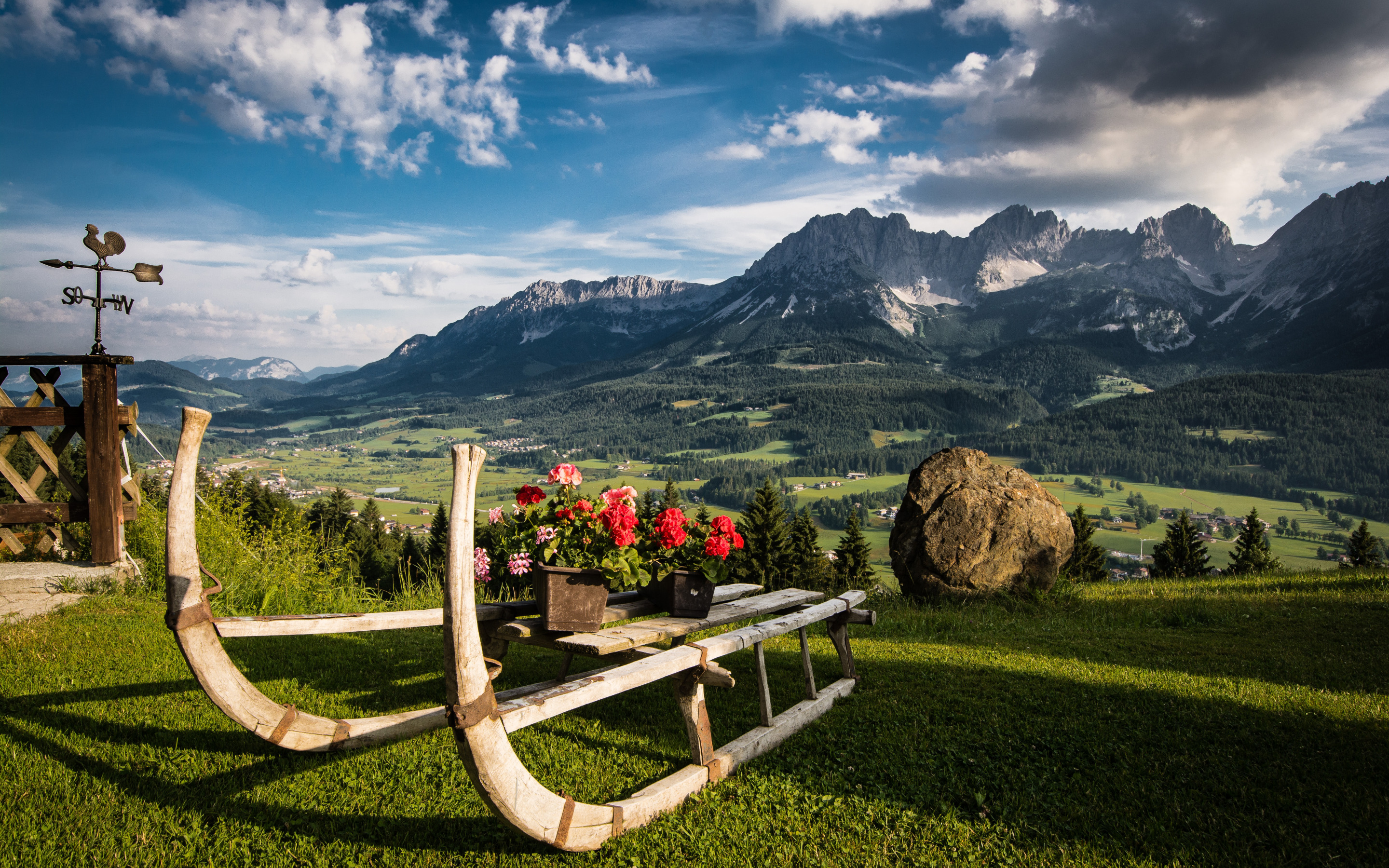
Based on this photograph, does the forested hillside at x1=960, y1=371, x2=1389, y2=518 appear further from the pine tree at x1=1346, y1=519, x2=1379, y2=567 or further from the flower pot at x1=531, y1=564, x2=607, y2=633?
the flower pot at x1=531, y1=564, x2=607, y2=633

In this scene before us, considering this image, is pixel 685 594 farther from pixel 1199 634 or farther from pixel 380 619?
pixel 1199 634

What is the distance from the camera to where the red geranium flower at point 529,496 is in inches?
175

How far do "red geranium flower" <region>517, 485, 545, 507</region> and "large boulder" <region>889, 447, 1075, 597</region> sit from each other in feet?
27.9

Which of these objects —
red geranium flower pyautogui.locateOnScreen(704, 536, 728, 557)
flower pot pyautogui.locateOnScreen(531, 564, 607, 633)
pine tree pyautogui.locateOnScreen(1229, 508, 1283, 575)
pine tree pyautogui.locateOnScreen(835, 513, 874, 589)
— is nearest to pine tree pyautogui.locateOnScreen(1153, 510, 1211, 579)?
pine tree pyautogui.locateOnScreen(1229, 508, 1283, 575)

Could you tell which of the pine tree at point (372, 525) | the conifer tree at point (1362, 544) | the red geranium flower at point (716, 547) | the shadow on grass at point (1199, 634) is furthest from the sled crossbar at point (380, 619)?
the pine tree at point (372, 525)

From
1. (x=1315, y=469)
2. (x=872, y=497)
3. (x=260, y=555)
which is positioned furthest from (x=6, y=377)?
(x=1315, y=469)

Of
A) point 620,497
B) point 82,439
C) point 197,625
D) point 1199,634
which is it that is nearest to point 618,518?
point 620,497

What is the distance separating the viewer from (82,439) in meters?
7.90

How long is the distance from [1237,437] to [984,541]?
194m

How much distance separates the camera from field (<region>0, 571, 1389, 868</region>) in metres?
3.42

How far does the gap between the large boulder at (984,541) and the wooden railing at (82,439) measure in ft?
37.2

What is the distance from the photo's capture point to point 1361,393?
165m

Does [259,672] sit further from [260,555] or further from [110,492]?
[110,492]

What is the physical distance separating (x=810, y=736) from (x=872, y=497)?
112759mm
